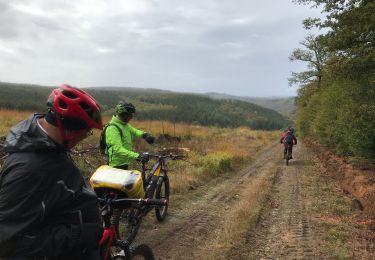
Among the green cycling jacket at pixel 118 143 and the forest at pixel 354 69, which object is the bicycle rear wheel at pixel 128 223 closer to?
the green cycling jacket at pixel 118 143

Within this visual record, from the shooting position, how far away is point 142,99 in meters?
153

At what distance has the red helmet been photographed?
95.7 inches

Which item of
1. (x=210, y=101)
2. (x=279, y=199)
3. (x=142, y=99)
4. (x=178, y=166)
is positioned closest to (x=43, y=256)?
(x=279, y=199)

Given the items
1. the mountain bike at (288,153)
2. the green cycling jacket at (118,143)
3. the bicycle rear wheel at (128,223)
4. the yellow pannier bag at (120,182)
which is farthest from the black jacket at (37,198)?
the mountain bike at (288,153)

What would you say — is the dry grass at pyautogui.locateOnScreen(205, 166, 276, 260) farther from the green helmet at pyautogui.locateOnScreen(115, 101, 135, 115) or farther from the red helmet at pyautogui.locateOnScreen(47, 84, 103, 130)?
the red helmet at pyautogui.locateOnScreen(47, 84, 103, 130)

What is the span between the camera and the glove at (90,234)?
2485mm

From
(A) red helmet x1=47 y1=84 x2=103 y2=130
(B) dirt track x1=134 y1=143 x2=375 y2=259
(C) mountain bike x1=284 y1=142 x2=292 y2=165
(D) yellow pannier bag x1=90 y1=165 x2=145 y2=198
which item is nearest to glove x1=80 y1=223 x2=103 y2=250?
(A) red helmet x1=47 y1=84 x2=103 y2=130

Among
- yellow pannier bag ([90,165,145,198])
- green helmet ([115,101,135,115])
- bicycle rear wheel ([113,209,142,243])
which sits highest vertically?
green helmet ([115,101,135,115])

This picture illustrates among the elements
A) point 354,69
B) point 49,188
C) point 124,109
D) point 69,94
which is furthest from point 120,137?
point 354,69

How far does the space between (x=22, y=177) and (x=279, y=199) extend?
10.3 meters

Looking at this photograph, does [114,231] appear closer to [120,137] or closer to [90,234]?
[90,234]

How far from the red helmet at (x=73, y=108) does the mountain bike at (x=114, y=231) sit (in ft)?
4.27

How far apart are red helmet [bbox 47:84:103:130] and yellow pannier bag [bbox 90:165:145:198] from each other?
1.59 metres

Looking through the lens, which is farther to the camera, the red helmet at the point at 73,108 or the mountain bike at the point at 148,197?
the mountain bike at the point at 148,197
